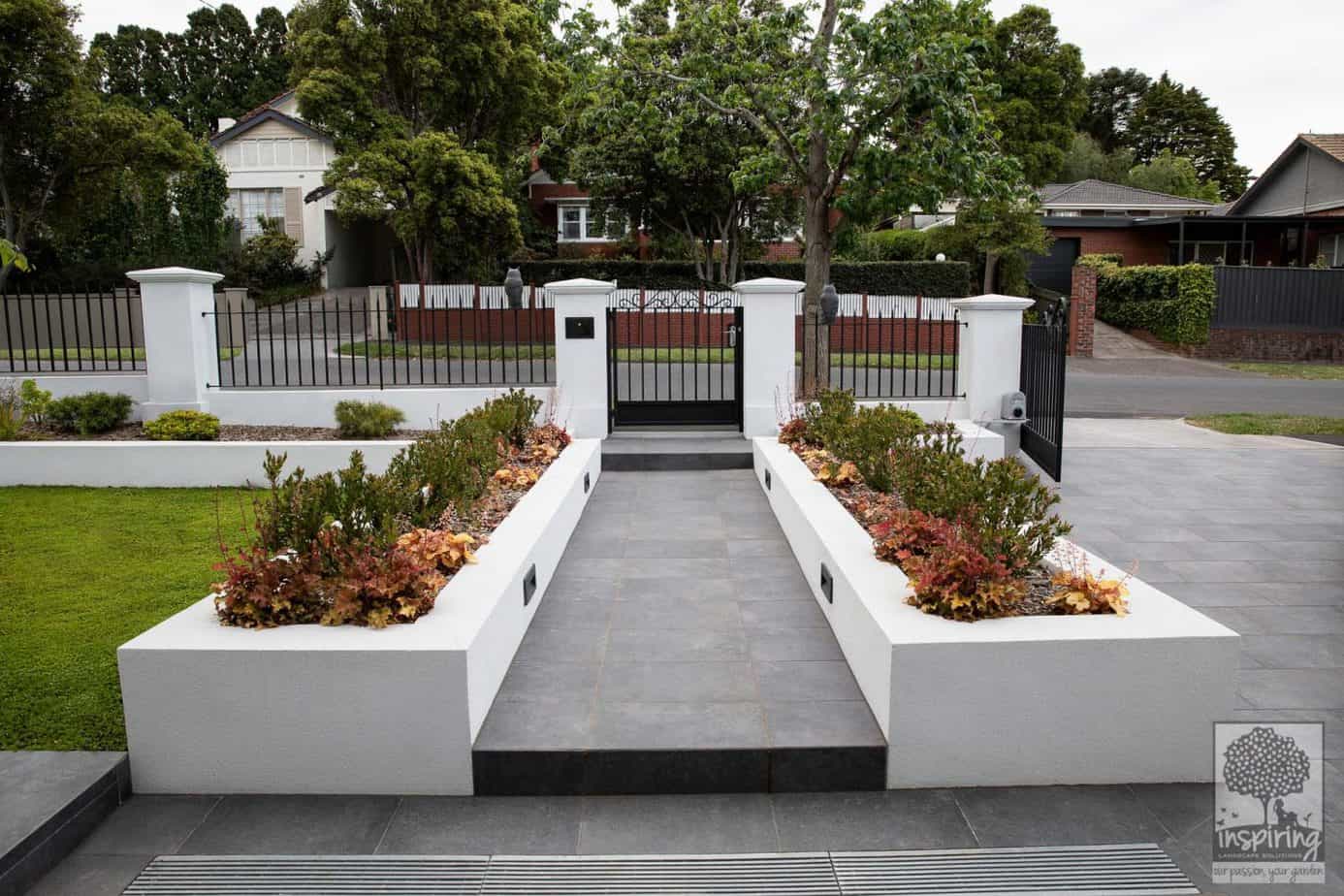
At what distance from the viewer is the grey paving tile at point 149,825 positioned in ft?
11.5

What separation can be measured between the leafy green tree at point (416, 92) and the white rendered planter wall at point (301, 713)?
19951mm

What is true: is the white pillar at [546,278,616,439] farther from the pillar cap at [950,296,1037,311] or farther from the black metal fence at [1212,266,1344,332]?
the black metal fence at [1212,266,1344,332]

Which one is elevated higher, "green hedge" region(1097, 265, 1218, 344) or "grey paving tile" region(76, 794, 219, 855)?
"green hedge" region(1097, 265, 1218, 344)

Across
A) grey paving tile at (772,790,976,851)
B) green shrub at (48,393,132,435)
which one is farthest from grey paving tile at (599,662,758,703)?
green shrub at (48,393,132,435)

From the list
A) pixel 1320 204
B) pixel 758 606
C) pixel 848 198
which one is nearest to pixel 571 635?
pixel 758 606

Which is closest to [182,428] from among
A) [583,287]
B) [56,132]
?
[583,287]

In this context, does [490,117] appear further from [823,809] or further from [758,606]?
[823,809]

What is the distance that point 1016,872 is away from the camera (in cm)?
330

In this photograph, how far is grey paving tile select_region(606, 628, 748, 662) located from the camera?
493 cm

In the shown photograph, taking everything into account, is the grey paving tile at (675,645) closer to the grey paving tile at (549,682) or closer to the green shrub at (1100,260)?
the grey paving tile at (549,682)

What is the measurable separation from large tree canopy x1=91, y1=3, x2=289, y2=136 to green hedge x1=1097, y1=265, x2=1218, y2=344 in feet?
122

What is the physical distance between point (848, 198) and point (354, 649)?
11342 millimetres

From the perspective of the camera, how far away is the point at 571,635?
17.3 ft

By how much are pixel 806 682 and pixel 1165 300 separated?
89.7 ft
